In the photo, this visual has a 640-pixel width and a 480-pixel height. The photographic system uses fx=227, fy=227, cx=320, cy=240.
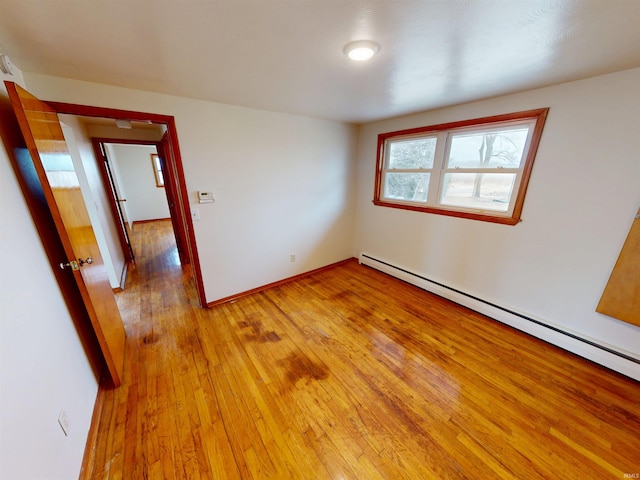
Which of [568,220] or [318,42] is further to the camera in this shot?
[568,220]

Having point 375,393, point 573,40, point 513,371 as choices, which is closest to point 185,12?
point 573,40

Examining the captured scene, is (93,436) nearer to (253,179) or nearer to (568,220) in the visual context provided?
(253,179)

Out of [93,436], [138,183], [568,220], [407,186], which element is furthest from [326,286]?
[138,183]

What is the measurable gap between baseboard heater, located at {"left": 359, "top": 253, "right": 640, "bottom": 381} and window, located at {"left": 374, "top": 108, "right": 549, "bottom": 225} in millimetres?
923

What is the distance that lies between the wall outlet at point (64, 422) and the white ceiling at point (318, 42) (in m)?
1.88

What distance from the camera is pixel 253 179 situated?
2.73 meters

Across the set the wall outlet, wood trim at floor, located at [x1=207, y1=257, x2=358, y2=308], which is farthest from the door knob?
wood trim at floor, located at [x1=207, y1=257, x2=358, y2=308]

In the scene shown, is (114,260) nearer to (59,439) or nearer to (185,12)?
(59,439)

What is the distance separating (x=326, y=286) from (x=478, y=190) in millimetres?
2178

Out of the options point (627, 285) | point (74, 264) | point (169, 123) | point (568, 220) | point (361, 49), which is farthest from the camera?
point (169, 123)

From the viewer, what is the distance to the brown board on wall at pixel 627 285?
168cm

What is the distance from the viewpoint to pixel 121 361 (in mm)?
1893

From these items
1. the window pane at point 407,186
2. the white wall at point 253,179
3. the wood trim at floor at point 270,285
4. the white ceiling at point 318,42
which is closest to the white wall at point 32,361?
the white ceiling at point 318,42

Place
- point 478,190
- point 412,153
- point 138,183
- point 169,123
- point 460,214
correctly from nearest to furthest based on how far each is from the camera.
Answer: point 169,123, point 478,190, point 460,214, point 412,153, point 138,183
